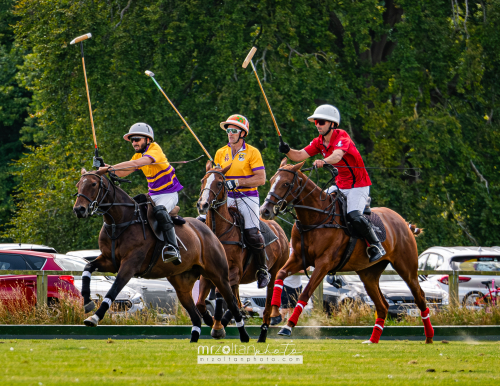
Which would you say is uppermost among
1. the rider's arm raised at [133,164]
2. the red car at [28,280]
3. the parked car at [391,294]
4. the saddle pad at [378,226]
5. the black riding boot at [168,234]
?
the rider's arm raised at [133,164]

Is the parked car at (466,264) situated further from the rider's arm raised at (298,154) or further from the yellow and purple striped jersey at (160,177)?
the yellow and purple striped jersey at (160,177)

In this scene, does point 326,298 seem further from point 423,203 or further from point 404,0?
point 404,0

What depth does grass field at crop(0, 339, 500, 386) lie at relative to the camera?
275 inches

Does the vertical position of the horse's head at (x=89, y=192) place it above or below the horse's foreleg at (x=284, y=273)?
above

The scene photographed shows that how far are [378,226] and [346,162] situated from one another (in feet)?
3.66

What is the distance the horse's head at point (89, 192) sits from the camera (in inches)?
389

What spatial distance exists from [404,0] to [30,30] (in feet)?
38.4

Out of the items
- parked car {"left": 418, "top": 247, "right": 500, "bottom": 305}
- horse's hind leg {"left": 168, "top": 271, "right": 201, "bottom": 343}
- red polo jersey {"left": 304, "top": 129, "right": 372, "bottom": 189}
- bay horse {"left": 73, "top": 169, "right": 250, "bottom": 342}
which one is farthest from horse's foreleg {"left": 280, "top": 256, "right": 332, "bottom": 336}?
parked car {"left": 418, "top": 247, "right": 500, "bottom": 305}

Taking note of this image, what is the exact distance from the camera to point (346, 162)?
464 inches

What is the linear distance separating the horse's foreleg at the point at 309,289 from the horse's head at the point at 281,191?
955 millimetres

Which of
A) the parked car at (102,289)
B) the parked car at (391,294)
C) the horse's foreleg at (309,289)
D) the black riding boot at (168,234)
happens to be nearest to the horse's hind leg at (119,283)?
the black riding boot at (168,234)

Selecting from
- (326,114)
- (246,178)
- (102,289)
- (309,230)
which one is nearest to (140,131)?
(246,178)

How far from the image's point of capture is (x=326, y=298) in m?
18.5

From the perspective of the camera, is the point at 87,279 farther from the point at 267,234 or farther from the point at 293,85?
the point at 293,85
